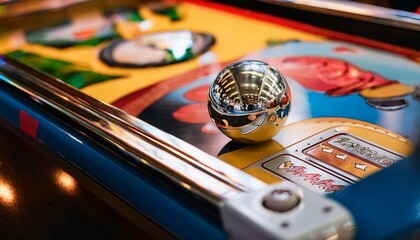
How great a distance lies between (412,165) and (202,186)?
0.88 feet

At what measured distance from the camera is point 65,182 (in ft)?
3.06

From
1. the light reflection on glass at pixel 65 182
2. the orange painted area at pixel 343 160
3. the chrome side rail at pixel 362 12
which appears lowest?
the light reflection on glass at pixel 65 182

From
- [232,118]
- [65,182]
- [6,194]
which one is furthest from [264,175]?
[6,194]

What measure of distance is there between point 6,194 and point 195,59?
2.21 feet

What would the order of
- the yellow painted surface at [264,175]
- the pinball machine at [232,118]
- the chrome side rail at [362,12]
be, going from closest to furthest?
the pinball machine at [232,118], the yellow painted surface at [264,175], the chrome side rail at [362,12]

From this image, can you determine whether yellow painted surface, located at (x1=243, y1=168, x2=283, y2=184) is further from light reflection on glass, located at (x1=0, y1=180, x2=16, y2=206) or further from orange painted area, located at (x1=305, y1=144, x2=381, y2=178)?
light reflection on glass, located at (x1=0, y1=180, x2=16, y2=206)

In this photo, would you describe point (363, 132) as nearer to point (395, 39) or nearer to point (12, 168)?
point (395, 39)

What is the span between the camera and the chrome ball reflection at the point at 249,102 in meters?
0.89

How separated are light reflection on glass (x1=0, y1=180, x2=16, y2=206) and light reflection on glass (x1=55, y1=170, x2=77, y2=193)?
0.08 metres

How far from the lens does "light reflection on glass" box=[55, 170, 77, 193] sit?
913mm

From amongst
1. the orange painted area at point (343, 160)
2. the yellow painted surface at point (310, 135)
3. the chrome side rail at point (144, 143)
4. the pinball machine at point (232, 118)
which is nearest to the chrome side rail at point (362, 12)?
the pinball machine at point (232, 118)

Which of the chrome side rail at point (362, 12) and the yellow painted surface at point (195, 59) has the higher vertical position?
the chrome side rail at point (362, 12)

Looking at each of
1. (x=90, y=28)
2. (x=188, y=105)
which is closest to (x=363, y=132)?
(x=188, y=105)

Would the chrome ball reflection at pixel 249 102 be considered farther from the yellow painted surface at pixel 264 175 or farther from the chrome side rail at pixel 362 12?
the chrome side rail at pixel 362 12
